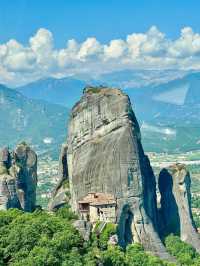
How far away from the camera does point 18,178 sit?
7844 centimetres

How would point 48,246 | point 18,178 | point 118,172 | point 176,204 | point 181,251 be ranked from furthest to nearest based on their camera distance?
1. point 176,204
2. point 18,178
3. point 181,251
4. point 118,172
5. point 48,246

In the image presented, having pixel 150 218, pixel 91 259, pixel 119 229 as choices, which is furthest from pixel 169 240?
pixel 91 259

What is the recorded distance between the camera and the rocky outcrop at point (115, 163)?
7262 centimetres

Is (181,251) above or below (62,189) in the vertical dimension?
below

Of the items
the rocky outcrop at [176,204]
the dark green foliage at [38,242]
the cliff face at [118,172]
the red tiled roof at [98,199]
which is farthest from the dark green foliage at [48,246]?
the rocky outcrop at [176,204]

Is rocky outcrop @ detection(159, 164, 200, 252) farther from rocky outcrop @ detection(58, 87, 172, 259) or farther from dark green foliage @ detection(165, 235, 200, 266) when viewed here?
rocky outcrop @ detection(58, 87, 172, 259)

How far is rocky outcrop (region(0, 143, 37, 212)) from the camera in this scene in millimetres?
71438

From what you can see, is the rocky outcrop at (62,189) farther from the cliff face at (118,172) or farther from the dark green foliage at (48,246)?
the dark green foliage at (48,246)

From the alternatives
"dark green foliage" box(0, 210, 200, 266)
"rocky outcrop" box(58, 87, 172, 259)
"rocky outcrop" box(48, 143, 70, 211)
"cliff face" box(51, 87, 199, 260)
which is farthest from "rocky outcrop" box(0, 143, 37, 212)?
"dark green foliage" box(0, 210, 200, 266)

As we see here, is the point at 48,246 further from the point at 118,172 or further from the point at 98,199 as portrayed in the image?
the point at 118,172

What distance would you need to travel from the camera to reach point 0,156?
77250 millimetres

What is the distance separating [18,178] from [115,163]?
1157cm

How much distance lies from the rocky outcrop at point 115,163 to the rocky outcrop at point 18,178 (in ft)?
17.6

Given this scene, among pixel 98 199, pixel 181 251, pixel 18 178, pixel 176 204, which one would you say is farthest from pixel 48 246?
pixel 176 204
